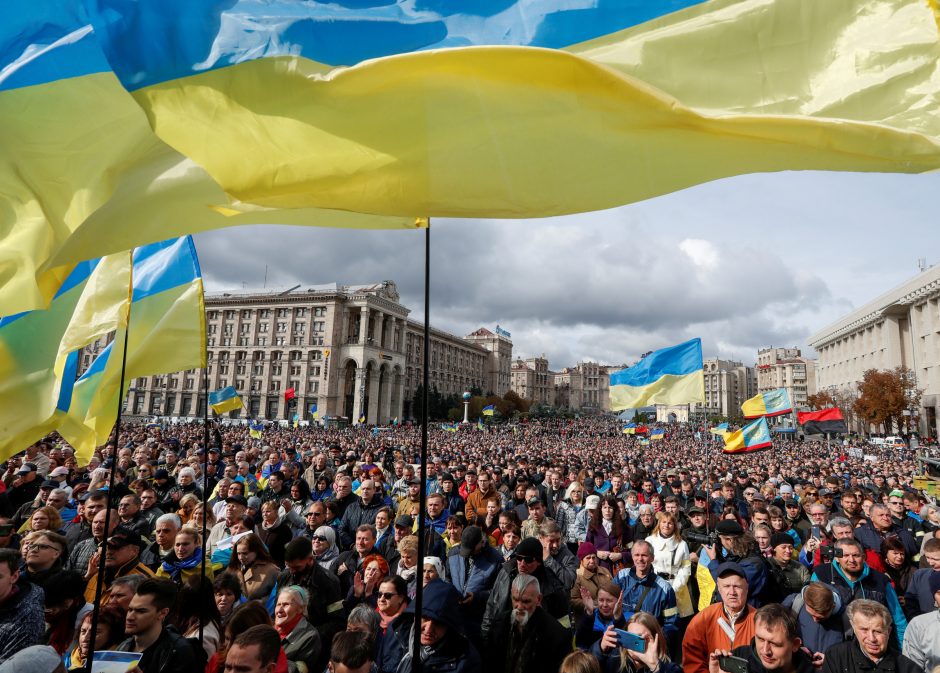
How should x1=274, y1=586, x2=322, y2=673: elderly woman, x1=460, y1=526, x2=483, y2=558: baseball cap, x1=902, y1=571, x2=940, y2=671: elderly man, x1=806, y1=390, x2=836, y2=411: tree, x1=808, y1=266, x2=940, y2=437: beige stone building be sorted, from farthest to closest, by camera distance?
x1=806, y1=390, x2=836, y2=411: tree
x1=808, y1=266, x2=940, y2=437: beige stone building
x1=460, y1=526, x2=483, y2=558: baseball cap
x1=902, y1=571, x2=940, y2=671: elderly man
x1=274, y1=586, x2=322, y2=673: elderly woman

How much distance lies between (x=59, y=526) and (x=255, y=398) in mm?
83536

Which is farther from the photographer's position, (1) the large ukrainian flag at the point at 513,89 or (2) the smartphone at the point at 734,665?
(2) the smartphone at the point at 734,665

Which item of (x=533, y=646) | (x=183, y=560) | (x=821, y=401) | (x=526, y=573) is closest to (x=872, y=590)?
(x=526, y=573)

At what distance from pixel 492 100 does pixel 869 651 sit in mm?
3876

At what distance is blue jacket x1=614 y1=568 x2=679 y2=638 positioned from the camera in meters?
4.79

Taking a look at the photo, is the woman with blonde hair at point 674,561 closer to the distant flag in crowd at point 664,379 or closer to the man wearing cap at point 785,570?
the man wearing cap at point 785,570

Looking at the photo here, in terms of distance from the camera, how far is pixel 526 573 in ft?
14.6

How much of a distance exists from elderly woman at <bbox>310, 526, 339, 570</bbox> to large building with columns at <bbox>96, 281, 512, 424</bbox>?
238ft

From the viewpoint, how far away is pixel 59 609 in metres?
3.93

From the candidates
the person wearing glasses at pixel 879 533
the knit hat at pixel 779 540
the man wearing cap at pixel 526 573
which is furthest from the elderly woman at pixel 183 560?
the person wearing glasses at pixel 879 533

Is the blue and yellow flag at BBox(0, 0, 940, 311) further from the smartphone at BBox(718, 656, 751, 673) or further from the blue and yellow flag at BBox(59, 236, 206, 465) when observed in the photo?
the blue and yellow flag at BBox(59, 236, 206, 465)

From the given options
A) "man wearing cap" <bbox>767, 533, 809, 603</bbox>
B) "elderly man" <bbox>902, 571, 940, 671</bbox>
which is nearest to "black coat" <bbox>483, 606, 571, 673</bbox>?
"elderly man" <bbox>902, 571, 940, 671</bbox>

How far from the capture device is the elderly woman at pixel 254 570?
482 centimetres

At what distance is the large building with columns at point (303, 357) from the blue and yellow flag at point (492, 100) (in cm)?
7632
